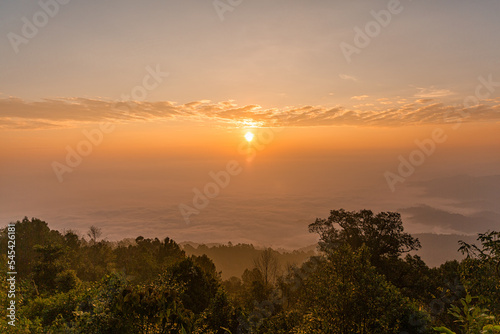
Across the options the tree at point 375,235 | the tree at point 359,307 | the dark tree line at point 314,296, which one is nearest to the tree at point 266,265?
the dark tree line at point 314,296

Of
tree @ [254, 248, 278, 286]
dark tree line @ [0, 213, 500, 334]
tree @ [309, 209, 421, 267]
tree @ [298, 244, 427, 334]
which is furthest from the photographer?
tree @ [254, 248, 278, 286]

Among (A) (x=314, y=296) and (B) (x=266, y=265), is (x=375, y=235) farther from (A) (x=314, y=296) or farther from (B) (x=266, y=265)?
(B) (x=266, y=265)

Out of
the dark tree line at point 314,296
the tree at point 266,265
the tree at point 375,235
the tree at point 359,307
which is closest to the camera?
the dark tree line at point 314,296

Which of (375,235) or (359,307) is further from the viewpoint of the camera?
(375,235)

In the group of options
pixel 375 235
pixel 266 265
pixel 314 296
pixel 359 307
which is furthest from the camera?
pixel 266 265

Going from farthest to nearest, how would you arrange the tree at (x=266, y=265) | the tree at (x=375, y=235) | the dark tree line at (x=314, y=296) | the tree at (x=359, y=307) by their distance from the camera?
the tree at (x=266, y=265) → the tree at (x=375, y=235) → the tree at (x=359, y=307) → the dark tree line at (x=314, y=296)

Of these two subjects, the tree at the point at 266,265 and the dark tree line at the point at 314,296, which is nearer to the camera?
the dark tree line at the point at 314,296

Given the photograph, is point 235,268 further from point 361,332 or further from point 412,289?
point 361,332

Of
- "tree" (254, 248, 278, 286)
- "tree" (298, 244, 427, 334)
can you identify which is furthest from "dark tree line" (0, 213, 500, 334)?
"tree" (254, 248, 278, 286)

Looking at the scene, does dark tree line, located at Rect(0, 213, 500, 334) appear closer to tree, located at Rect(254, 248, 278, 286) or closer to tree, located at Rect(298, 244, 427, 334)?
tree, located at Rect(298, 244, 427, 334)

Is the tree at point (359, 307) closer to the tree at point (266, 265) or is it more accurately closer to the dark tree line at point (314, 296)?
the dark tree line at point (314, 296)

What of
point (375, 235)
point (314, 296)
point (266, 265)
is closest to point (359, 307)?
point (314, 296)

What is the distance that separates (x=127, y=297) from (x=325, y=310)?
632 centimetres

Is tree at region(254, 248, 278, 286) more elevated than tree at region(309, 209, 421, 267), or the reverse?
tree at region(309, 209, 421, 267)
